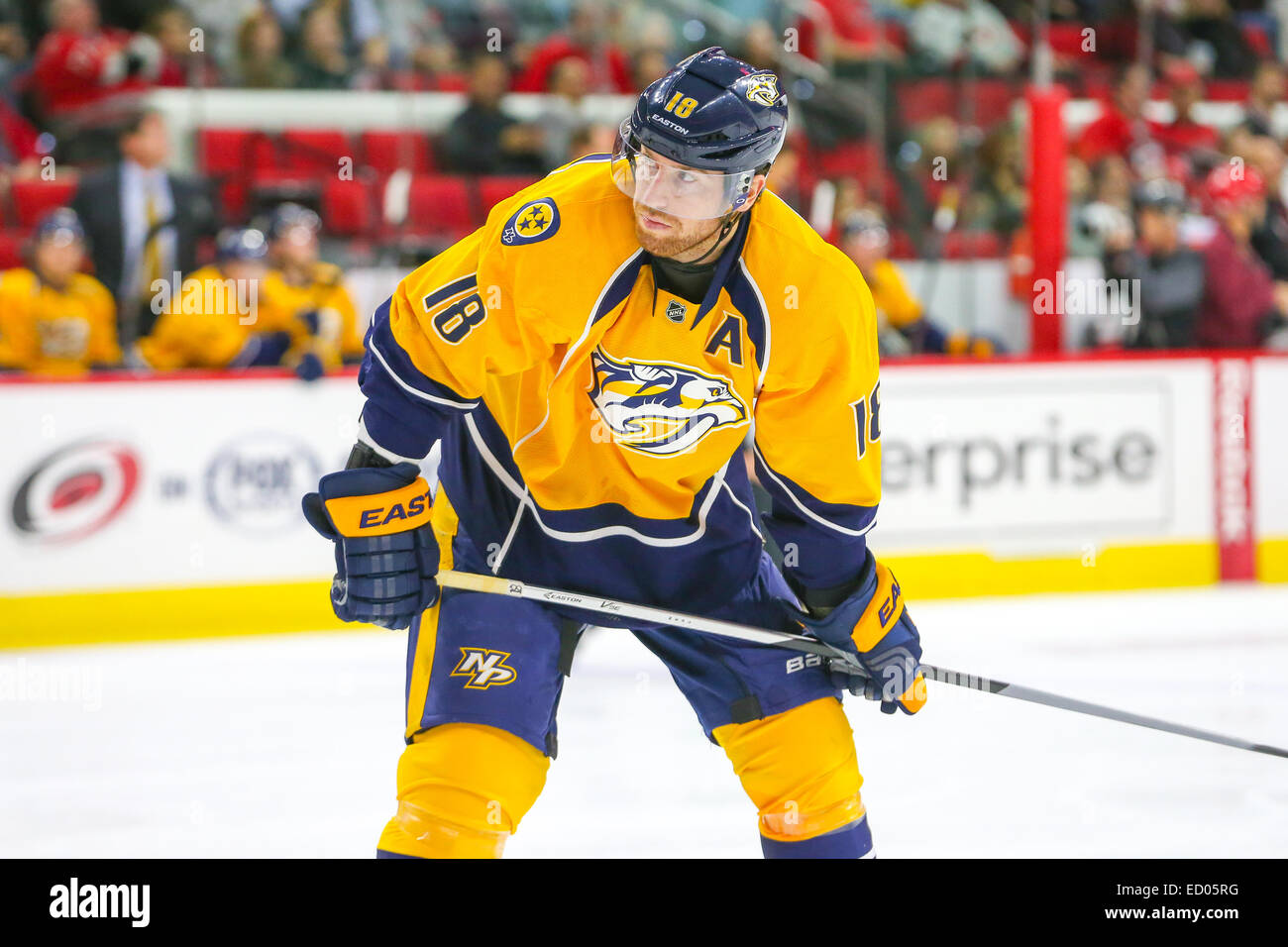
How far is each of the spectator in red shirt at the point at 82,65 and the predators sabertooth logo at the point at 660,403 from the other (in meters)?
5.21

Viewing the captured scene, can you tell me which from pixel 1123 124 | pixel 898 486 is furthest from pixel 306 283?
pixel 1123 124

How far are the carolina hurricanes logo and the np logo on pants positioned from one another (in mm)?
3608

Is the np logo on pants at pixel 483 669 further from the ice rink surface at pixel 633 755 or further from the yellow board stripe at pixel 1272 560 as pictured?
the yellow board stripe at pixel 1272 560

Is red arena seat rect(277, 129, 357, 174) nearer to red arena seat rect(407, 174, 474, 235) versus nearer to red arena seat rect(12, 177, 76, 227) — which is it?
red arena seat rect(407, 174, 474, 235)

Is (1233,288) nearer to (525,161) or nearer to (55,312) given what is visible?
(525,161)

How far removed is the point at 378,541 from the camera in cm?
231

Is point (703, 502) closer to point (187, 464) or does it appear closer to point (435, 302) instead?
point (435, 302)

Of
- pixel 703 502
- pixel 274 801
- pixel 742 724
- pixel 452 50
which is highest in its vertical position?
pixel 452 50

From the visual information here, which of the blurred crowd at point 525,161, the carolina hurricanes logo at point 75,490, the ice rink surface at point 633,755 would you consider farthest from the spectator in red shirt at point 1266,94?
the carolina hurricanes logo at point 75,490

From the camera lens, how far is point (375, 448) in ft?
7.73

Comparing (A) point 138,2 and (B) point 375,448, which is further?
(A) point 138,2
